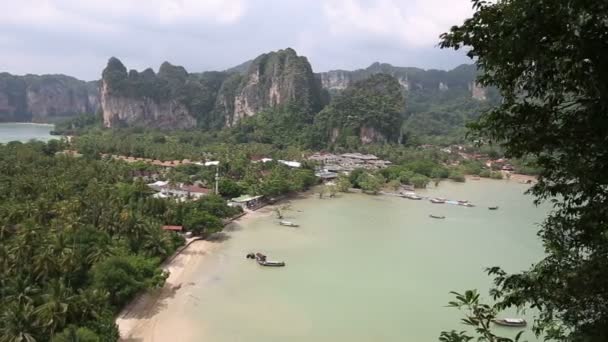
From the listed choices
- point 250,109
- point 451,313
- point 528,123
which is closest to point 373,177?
point 451,313

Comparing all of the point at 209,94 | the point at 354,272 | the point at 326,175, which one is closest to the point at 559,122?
the point at 354,272

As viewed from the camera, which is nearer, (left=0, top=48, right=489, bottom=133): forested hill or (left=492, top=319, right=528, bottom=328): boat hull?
(left=492, top=319, right=528, bottom=328): boat hull

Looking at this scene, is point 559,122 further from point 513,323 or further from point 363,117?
point 363,117

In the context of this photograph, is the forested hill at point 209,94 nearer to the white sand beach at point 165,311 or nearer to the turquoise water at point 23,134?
the turquoise water at point 23,134

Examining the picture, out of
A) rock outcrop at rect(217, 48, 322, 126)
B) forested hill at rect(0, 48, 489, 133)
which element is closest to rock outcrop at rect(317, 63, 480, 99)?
forested hill at rect(0, 48, 489, 133)

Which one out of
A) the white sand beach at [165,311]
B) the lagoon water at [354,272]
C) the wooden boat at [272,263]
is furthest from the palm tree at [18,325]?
the wooden boat at [272,263]

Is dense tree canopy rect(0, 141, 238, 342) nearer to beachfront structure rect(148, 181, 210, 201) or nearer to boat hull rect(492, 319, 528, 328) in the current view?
beachfront structure rect(148, 181, 210, 201)

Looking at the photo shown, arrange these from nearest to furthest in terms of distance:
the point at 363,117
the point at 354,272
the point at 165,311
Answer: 1. the point at 165,311
2. the point at 354,272
3. the point at 363,117
